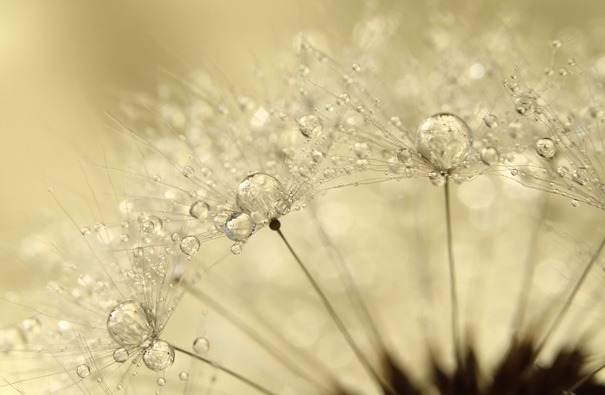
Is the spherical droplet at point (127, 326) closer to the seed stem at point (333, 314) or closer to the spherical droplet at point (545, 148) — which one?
the seed stem at point (333, 314)

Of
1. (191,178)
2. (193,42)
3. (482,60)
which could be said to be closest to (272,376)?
(191,178)

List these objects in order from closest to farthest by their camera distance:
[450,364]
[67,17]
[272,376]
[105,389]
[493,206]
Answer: [105,389], [450,364], [272,376], [493,206], [67,17]

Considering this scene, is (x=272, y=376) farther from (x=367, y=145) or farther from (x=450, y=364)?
(x=367, y=145)

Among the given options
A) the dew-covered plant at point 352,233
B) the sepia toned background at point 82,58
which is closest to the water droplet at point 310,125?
the dew-covered plant at point 352,233

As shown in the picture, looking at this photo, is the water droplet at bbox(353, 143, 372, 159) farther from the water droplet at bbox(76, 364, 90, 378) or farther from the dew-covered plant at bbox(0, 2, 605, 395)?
the water droplet at bbox(76, 364, 90, 378)

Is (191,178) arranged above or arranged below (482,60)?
below

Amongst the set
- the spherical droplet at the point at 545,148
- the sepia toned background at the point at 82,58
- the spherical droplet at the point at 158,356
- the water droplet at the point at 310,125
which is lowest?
the spherical droplet at the point at 158,356
